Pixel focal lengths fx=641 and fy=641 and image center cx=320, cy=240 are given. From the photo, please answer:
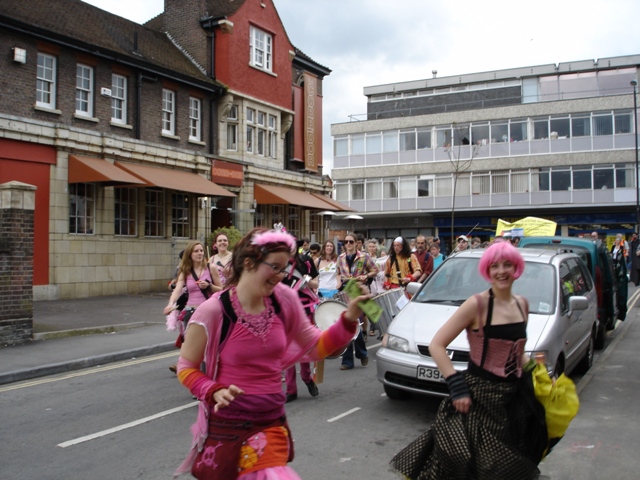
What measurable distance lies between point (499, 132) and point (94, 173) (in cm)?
3333

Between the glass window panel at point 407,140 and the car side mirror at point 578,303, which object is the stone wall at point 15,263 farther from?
the glass window panel at point 407,140

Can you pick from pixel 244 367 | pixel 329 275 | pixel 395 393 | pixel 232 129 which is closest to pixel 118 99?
pixel 232 129

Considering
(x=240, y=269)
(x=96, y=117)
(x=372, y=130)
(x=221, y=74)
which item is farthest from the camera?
(x=372, y=130)

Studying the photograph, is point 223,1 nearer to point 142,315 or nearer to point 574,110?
point 142,315

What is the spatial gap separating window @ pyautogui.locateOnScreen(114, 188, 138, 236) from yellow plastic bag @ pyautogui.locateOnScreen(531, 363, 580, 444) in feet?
60.9

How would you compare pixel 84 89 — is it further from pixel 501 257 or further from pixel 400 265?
pixel 501 257

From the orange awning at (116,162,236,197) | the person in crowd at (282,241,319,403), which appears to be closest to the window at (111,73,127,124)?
the orange awning at (116,162,236,197)

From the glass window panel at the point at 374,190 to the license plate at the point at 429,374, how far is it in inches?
1681

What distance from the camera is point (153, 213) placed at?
22.0 m

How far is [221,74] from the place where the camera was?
24.9 meters

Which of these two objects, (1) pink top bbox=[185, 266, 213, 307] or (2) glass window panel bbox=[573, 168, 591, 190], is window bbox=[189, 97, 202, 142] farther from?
(2) glass window panel bbox=[573, 168, 591, 190]

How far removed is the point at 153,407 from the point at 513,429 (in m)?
4.67

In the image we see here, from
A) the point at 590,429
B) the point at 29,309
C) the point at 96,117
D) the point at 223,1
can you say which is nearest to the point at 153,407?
the point at 590,429

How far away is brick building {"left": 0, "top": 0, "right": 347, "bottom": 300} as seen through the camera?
1777 cm
